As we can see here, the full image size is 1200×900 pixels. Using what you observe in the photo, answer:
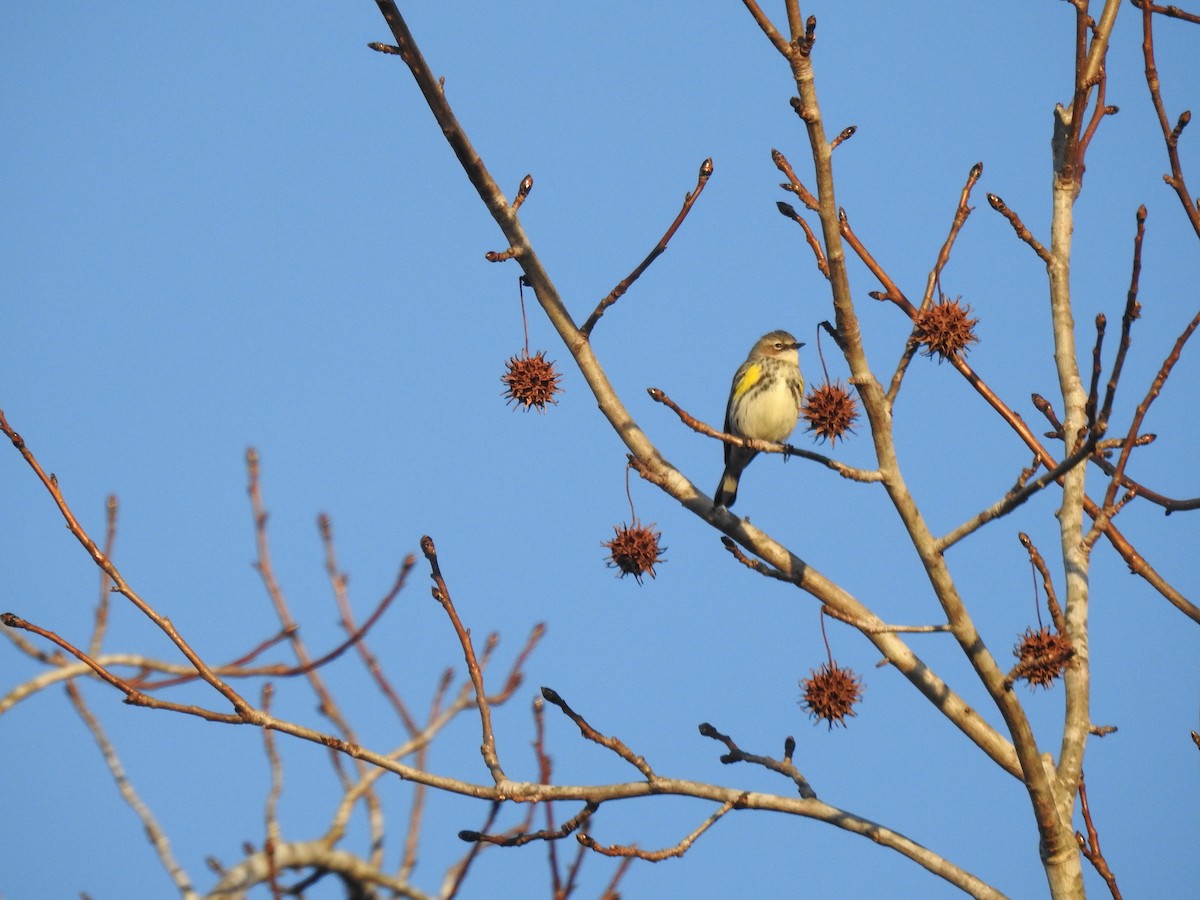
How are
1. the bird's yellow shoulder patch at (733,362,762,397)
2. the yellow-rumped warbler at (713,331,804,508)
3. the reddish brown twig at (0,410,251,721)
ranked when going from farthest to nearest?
the bird's yellow shoulder patch at (733,362,762,397) < the yellow-rumped warbler at (713,331,804,508) < the reddish brown twig at (0,410,251,721)

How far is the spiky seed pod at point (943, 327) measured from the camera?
4852 millimetres

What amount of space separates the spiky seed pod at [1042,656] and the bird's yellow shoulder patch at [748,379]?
4.28 m

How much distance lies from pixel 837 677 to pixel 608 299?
172 cm

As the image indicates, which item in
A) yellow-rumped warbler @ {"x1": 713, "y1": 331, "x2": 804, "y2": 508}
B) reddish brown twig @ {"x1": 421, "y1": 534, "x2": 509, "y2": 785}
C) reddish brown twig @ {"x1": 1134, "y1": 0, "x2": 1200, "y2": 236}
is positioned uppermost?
yellow-rumped warbler @ {"x1": 713, "y1": 331, "x2": 804, "y2": 508}

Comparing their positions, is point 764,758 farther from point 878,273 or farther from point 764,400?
point 764,400

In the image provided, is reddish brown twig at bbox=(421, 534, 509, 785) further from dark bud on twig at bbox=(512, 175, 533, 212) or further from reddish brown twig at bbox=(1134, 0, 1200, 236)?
reddish brown twig at bbox=(1134, 0, 1200, 236)

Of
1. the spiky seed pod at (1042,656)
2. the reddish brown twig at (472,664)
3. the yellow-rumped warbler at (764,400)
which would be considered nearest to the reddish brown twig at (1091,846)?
the spiky seed pod at (1042,656)

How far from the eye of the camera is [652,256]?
447cm

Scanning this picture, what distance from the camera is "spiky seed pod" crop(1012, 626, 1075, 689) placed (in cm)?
429

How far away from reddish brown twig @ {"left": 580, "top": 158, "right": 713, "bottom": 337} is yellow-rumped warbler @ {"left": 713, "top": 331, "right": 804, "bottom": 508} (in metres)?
3.76

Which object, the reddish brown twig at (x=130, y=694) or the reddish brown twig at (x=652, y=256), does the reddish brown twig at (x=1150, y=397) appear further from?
the reddish brown twig at (x=130, y=694)

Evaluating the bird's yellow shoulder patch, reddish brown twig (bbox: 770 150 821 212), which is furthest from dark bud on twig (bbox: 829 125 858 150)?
the bird's yellow shoulder patch

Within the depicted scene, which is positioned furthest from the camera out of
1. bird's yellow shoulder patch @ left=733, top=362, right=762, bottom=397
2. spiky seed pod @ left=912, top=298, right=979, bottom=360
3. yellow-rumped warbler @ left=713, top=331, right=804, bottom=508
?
bird's yellow shoulder patch @ left=733, top=362, right=762, bottom=397

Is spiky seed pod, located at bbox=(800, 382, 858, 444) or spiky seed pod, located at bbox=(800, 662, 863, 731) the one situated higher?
spiky seed pod, located at bbox=(800, 382, 858, 444)
